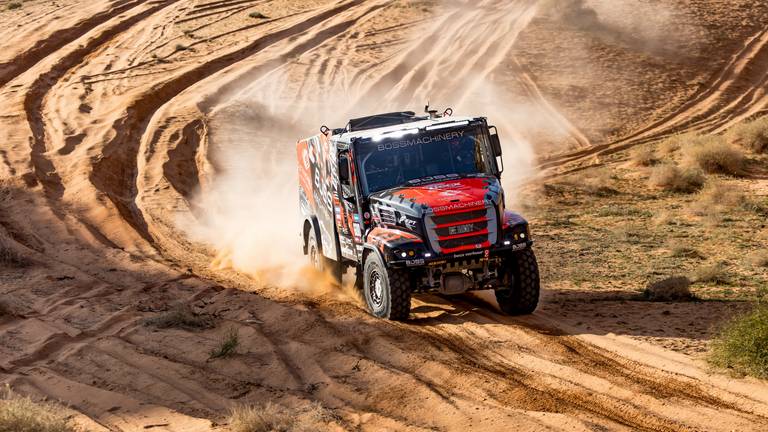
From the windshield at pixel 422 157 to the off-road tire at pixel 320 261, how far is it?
2.22 m

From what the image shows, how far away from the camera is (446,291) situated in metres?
13.0

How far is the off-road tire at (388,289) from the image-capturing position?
507 inches

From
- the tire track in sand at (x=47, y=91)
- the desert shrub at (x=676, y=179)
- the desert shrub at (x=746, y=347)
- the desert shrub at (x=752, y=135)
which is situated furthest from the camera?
the desert shrub at (x=752, y=135)

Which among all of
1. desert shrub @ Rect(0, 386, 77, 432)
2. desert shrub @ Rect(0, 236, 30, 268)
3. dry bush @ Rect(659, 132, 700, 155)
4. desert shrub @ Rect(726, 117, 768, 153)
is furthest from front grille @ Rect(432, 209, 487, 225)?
desert shrub @ Rect(726, 117, 768, 153)

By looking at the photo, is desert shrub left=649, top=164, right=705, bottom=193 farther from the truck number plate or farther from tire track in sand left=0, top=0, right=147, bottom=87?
tire track in sand left=0, top=0, right=147, bottom=87

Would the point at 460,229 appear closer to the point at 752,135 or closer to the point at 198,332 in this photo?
the point at 198,332

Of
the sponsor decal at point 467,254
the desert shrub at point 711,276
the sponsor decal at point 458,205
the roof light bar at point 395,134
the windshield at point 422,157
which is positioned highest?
the roof light bar at point 395,134

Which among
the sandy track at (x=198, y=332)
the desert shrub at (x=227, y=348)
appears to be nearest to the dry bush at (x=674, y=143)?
the sandy track at (x=198, y=332)

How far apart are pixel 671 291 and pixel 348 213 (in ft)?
16.7

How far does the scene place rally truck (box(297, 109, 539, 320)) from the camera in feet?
41.9

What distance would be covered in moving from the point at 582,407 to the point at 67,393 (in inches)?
212

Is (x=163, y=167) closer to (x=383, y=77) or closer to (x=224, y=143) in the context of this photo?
(x=224, y=143)

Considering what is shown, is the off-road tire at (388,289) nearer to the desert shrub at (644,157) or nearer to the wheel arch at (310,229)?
the wheel arch at (310,229)

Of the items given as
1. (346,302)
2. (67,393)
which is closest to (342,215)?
(346,302)
